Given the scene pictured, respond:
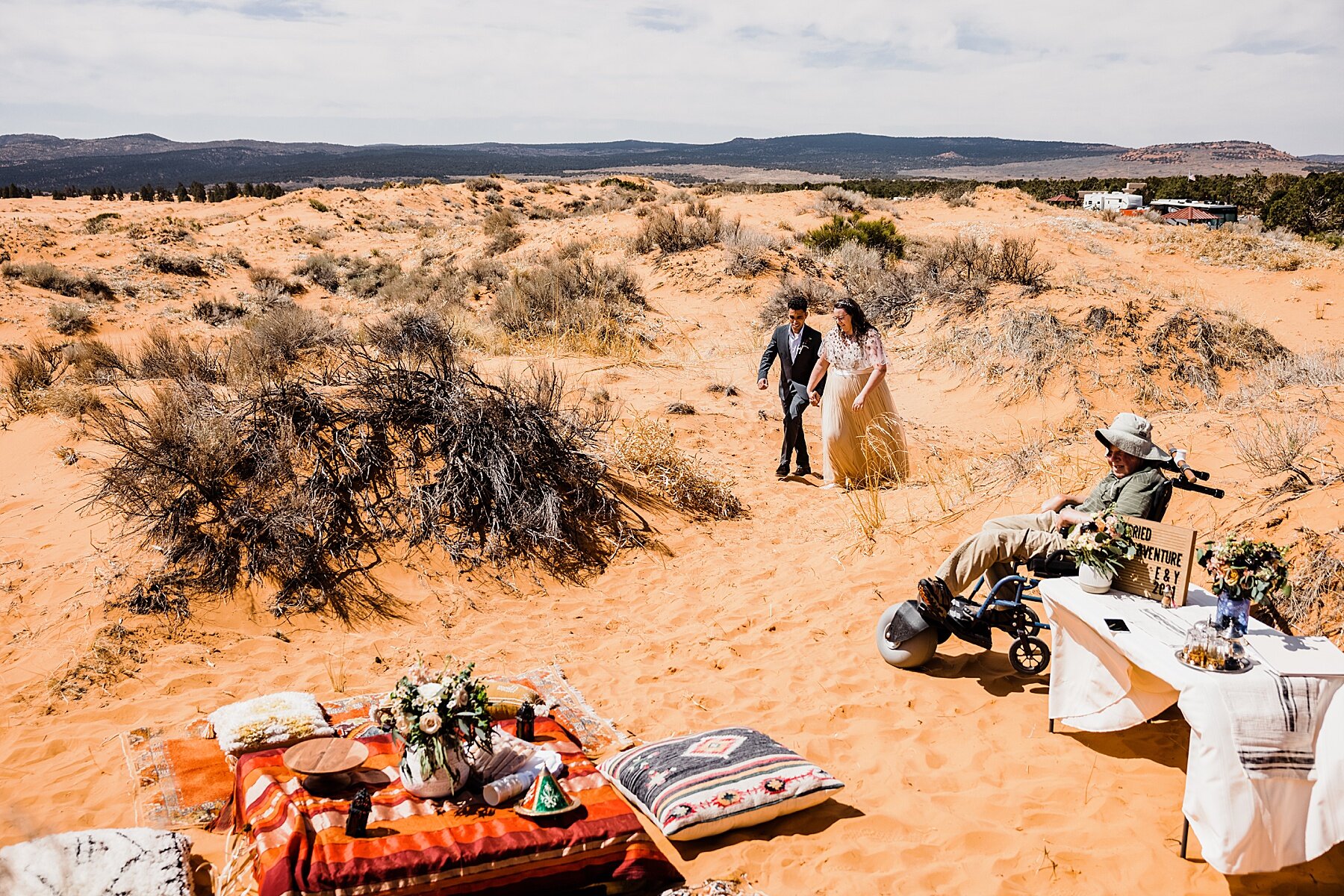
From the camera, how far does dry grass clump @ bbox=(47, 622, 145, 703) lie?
532 cm

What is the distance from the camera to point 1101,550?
4254 mm

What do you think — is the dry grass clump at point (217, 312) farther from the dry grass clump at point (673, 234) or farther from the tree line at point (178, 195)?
the tree line at point (178, 195)

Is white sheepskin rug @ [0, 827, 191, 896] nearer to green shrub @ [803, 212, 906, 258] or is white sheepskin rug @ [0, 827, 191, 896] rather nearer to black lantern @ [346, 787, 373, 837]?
black lantern @ [346, 787, 373, 837]

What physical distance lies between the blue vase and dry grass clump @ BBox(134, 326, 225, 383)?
9.94 m

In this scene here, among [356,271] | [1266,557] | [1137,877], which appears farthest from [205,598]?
[356,271]

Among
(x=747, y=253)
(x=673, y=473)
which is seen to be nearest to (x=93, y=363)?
(x=673, y=473)

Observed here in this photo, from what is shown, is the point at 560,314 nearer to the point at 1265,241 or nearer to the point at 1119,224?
the point at 1265,241

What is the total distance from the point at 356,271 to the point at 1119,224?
25.7 metres

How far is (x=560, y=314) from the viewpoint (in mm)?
16203

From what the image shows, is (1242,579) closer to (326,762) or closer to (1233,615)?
(1233,615)

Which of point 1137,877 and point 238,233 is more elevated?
point 238,233

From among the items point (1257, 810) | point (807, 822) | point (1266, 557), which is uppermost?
point (1266, 557)

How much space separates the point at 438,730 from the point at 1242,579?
3436 millimetres

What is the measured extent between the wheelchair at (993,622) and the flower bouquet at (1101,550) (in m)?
0.53
